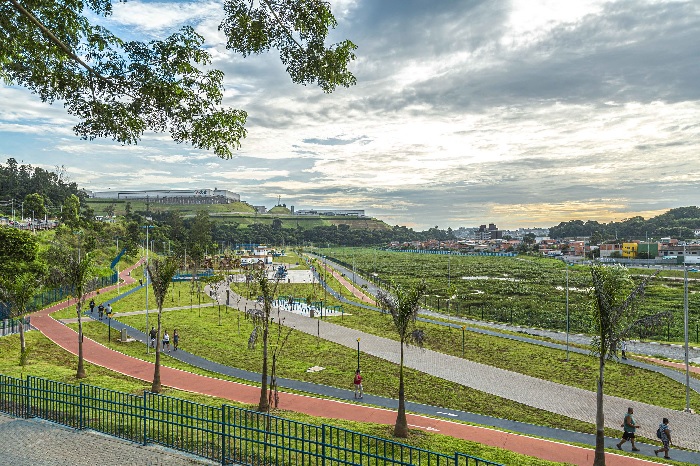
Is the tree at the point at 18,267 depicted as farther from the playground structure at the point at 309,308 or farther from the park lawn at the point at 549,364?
the park lawn at the point at 549,364

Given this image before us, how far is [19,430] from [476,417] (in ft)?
48.4

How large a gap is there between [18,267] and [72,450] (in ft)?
41.3

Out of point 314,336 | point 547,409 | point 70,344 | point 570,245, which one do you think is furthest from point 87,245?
point 570,245

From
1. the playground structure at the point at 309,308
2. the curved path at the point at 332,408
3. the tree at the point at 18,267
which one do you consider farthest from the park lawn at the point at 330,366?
the tree at the point at 18,267

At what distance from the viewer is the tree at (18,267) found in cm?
1697

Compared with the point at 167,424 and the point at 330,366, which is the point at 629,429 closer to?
the point at 167,424

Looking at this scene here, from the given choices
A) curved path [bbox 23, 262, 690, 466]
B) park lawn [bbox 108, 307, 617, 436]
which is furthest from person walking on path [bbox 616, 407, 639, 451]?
park lawn [bbox 108, 307, 617, 436]

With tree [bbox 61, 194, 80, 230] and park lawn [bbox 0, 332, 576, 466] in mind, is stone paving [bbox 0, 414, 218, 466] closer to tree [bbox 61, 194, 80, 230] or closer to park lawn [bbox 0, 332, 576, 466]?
park lawn [bbox 0, 332, 576, 466]

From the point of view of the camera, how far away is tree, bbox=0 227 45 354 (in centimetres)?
1697

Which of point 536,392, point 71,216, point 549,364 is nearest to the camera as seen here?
point 536,392

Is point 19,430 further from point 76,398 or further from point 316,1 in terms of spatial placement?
point 316,1

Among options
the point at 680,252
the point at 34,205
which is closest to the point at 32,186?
the point at 34,205

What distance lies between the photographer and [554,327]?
42531 millimetres

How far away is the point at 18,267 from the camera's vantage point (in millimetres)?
20453
